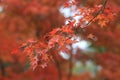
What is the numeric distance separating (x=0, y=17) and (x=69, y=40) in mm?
4047

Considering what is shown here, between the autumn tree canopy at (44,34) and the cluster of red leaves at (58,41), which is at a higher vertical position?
the autumn tree canopy at (44,34)

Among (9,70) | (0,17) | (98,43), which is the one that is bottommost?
(98,43)

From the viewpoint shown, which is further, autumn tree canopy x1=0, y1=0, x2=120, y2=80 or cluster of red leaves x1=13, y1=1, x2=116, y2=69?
autumn tree canopy x1=0, y1=0, x2=120, y2=80

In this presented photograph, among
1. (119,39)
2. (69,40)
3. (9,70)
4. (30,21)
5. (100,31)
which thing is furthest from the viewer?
(9,70)

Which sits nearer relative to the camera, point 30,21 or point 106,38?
point 106,38

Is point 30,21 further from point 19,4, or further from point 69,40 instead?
point 69,40

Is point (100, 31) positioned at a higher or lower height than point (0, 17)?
lower

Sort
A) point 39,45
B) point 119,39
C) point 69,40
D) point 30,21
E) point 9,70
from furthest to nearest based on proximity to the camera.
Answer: point 9,70 < point 30,21 < point 119,39 < point 39,45 < point 69,40

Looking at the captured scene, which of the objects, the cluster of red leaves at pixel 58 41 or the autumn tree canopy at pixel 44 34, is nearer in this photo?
the cluster of red leaves at pixel 58 41

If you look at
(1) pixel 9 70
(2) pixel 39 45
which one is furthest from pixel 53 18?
(2) pixel 39 45

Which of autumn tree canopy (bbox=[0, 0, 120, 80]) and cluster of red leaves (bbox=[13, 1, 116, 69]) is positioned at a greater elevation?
autumn tree canopy (bbox=[0, 0, 120, 80])

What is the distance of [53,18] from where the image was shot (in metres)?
5.95

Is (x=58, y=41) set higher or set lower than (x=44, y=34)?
lower

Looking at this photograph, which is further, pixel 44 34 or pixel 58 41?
pixel 44 34
